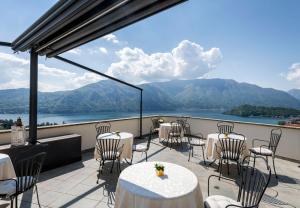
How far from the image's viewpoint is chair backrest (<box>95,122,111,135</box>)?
5.80 meters

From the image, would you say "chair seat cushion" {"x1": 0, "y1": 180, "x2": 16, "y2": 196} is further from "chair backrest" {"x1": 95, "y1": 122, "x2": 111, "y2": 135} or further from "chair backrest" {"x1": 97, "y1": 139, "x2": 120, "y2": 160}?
"chair backrest" {"x1": 95, "y1": 122, "x2": 111, "y2": 135}

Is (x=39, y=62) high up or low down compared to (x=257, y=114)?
up

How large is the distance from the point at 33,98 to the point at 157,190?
3606 millimetres

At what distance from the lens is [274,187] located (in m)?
3.60

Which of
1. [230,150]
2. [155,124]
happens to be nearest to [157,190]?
[230,150]

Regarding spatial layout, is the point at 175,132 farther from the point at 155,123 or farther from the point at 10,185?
the point at 10,185

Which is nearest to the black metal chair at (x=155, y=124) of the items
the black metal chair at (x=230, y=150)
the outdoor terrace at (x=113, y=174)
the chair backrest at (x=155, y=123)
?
the chair backrest at (x=155, y=123)

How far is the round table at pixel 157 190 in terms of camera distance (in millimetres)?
1669

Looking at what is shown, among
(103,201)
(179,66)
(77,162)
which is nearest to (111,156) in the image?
(103,201)

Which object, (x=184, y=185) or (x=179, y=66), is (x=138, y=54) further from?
(x=184, y=185)

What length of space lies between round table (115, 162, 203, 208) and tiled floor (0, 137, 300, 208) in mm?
1092

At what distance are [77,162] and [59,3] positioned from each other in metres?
3.78

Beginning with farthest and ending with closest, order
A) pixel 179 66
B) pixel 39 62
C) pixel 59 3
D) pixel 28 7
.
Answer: pixel 179 66
pixel 39 62
pixel 28 7
pixel 59 3

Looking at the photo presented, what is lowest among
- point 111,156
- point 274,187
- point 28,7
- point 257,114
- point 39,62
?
point 274,187
